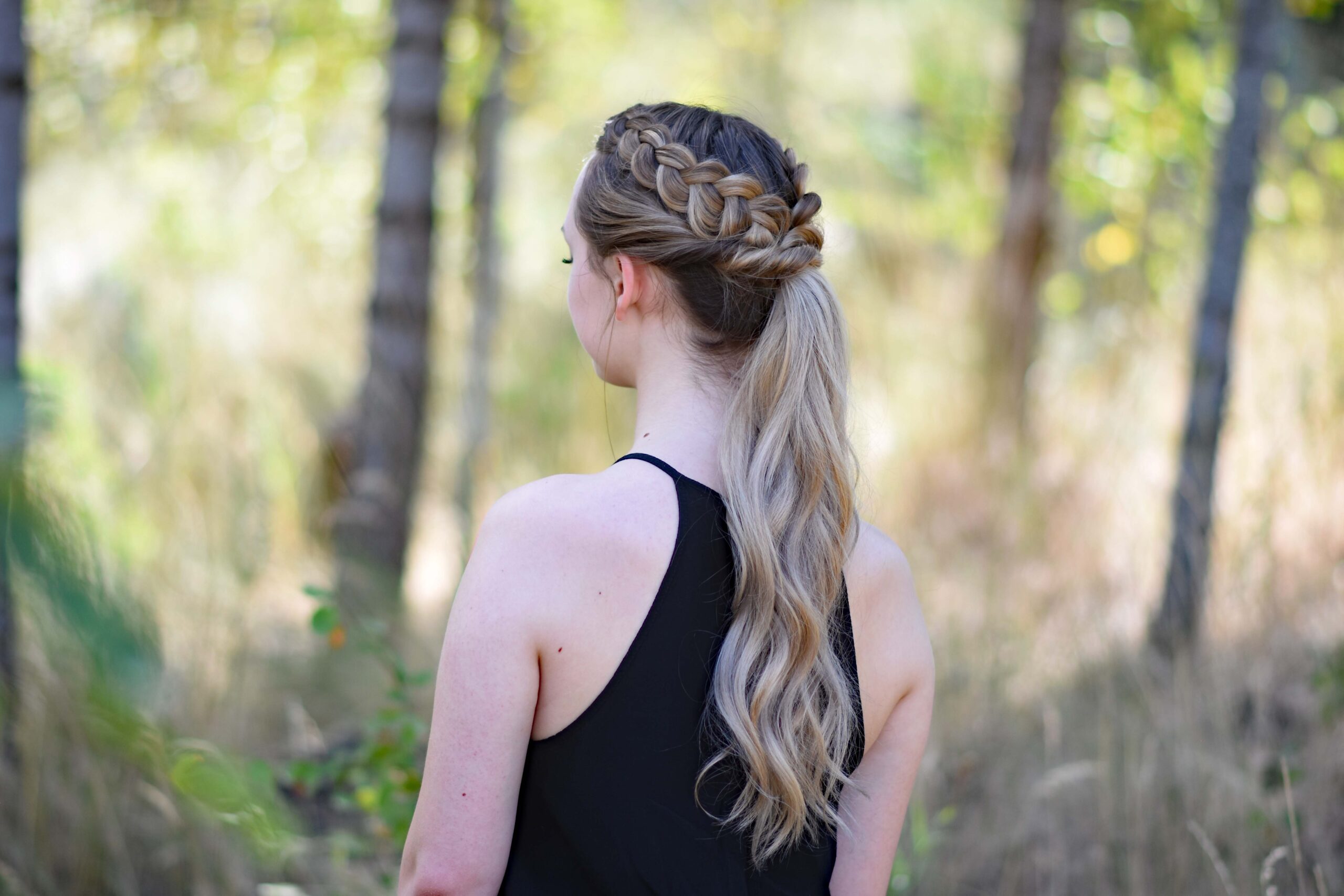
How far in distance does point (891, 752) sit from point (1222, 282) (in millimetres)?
2415

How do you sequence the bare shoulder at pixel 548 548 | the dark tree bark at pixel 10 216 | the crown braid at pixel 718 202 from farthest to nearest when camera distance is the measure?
1. the dark tree bark at pixel 10 216
2. the crown braid at pixel 718 202
3. the bare shoulder at pixel 548 548

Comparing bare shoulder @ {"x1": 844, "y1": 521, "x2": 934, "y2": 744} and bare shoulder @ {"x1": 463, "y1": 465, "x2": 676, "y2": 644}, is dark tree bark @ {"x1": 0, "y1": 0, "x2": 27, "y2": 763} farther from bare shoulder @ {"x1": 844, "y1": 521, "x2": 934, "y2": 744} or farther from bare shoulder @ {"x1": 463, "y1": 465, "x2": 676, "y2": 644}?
bare shoulder @ {"x1": 844, "y1": 521, "x2": 934, "y2": 744}

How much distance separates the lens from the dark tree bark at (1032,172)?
5.73m

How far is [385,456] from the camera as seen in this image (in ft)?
11.7

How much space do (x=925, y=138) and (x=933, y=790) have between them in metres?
6.29

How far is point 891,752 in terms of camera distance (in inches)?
55.2

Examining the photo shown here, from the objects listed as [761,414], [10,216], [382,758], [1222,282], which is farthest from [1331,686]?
[10,216]

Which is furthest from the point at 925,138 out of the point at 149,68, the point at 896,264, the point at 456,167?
the point at 149,68

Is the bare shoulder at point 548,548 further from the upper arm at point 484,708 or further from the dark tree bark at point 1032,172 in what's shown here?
the dark tree bark at point 1032,172

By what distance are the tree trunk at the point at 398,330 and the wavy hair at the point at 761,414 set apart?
2.22m

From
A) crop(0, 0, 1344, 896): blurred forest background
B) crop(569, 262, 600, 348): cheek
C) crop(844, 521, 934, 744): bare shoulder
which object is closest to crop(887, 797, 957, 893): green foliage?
crop(0, 0, 1344, 896): blurred forest background

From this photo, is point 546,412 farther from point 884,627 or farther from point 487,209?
point 884,627

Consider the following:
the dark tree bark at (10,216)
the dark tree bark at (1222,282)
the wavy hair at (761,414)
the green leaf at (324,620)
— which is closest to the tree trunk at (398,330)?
the dark tree bark at (10,216)

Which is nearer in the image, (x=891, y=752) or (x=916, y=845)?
(x=891, y=752)
